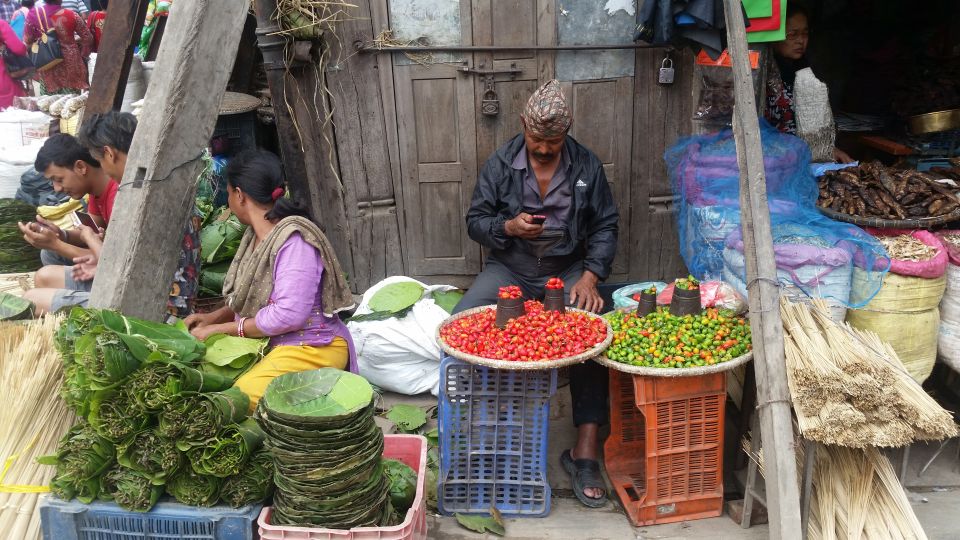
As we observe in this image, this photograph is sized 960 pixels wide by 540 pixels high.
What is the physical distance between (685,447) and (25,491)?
2614 mm

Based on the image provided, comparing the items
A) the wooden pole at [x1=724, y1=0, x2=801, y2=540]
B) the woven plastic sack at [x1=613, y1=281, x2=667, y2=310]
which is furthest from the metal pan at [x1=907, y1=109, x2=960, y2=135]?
the wooden pole at [x1=724, y1=0, x2=801, y2=540]

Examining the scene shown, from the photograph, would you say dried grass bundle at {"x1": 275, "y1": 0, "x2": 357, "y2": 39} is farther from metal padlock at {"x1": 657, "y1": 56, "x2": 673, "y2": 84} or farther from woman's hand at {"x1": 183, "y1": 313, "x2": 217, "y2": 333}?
metal padlock at {"x1": 657, "y1": 56, "x2": 673, "y2": 84}

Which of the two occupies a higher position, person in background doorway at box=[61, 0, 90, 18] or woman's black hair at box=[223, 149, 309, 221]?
person in background doorway at box=[61, 0, 90, 18]

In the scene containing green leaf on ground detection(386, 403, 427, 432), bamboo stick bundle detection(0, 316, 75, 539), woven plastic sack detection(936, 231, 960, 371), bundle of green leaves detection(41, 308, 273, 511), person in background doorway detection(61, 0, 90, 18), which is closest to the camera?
bundle of green leaves detection(41, 308, 273, 511)

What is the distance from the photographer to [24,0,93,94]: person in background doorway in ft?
28.5

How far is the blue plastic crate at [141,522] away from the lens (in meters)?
2.40

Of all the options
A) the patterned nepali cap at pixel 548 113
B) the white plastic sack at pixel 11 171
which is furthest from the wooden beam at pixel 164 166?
the white plastic sack at pixel 11 171

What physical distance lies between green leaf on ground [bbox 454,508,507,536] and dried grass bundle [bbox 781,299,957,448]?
1.36 meters

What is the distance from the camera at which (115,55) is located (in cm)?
475

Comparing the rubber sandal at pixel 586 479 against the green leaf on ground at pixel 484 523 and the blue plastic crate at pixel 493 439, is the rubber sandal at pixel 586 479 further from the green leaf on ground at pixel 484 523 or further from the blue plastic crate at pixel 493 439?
the green leaf on ground at pixel 484 523

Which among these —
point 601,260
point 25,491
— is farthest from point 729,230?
point 25,491

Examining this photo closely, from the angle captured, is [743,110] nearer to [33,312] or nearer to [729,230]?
[729,230]

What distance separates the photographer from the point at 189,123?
8.24 ft

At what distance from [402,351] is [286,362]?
1240mm
